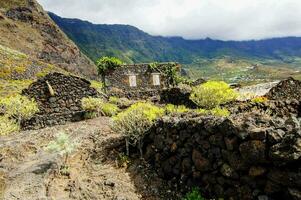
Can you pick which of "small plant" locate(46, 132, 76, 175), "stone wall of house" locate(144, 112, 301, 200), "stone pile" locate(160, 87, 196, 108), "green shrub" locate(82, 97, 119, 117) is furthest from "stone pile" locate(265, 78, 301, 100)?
"small plant" locate(46, 132, 76, 175)

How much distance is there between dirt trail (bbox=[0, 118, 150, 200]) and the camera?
13523 millimetres

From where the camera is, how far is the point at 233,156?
11414 millimetres

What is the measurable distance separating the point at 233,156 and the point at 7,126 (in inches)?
625

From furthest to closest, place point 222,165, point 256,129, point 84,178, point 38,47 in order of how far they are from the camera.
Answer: point 38,47, point 84,178, point 222,165, point 256,129

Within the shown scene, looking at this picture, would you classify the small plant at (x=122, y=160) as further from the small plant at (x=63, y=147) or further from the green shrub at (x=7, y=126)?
the green shrub at (x=7, y=126)

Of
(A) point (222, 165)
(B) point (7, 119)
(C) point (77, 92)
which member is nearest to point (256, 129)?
(A) point (222, 165)

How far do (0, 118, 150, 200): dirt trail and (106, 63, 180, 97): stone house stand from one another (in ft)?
95.3

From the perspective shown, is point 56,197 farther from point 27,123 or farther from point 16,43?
point 16,43

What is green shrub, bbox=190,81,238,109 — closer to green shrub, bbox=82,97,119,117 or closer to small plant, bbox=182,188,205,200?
green shrub, bbox=82,97,119,117

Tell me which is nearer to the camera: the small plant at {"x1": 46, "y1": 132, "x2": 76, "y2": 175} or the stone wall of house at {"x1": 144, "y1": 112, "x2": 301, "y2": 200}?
the stone wall of house at {"x1": 144, "y1": 112, "x2": 301, "y2": 200}

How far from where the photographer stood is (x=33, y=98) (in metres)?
29.2

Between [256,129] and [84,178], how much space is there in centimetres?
711

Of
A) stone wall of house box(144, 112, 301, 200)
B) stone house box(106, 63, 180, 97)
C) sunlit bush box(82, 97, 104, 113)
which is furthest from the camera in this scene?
stone house box(106, 63, 180, 97)

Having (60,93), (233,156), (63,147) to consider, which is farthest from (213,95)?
(60,93)
